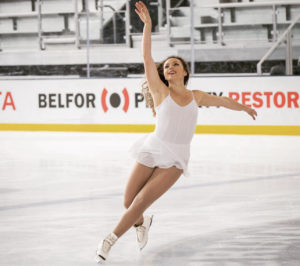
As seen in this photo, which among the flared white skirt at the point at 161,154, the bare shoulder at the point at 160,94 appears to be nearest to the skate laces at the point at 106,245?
the flared white skirt at the point at 161,154

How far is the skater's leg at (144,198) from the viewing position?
369 centimetres

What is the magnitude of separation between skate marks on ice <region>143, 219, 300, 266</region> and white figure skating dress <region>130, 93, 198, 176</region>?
456 mm

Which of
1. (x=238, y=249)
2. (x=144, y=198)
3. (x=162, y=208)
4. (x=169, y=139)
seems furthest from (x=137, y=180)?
(x=162, y=208)

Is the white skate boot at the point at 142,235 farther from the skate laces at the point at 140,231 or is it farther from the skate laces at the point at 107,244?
the skate laces at the point at 107,244

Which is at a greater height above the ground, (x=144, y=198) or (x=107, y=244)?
(x=144, y=198)

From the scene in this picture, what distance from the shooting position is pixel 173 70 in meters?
3.83

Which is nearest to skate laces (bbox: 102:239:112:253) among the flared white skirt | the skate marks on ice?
the skate marks on ice

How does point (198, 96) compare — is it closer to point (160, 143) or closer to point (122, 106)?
point (160, 143)

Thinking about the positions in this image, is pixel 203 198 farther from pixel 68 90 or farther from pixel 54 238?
pixel 68 90

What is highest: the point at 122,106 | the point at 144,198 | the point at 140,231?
the point at 144,198

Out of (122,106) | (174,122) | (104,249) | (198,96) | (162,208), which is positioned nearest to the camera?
(104,249)

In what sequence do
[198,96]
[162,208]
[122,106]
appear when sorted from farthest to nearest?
[122,106], [162,208], [198,96]

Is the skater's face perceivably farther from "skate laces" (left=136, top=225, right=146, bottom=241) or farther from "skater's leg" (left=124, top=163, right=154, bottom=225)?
"skate laces" (left=136, top=225, right=146, bottom=241)

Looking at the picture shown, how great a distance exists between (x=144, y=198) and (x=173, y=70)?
660mm
